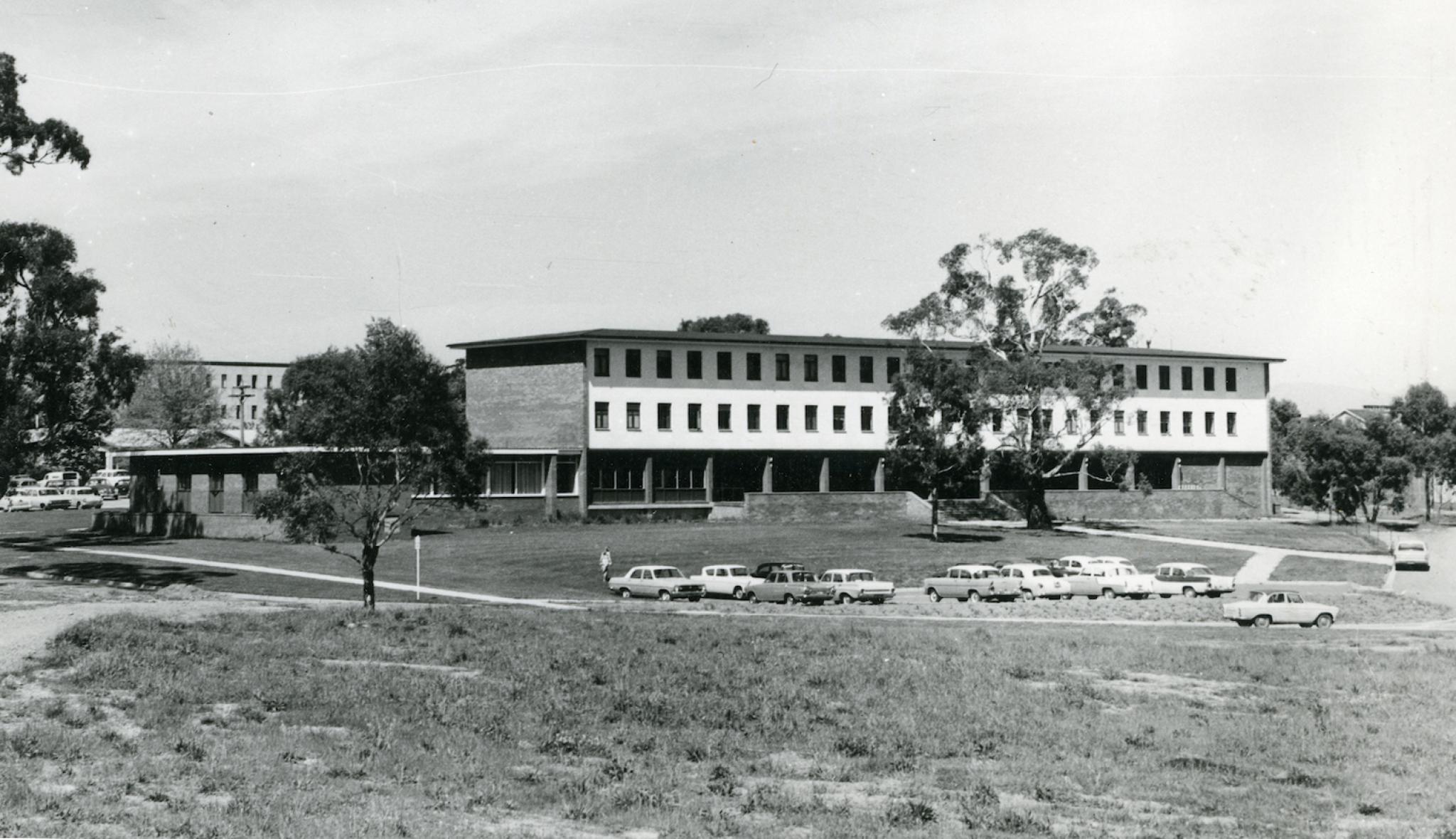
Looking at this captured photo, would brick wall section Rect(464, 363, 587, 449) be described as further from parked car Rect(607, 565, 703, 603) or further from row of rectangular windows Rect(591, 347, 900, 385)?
parked car Rect(607, 565, 703, 603)

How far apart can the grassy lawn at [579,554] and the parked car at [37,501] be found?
26541 mm

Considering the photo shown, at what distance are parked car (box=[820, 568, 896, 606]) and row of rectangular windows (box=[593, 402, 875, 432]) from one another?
30.4 meters

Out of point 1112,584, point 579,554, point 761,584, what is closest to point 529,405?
point 579,554

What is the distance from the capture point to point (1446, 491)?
11625 cm

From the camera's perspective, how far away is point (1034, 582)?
43.2 metres

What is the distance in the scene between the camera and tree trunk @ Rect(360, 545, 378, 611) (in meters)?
33.3

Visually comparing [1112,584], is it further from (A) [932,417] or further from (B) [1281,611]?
(A) [932,417]

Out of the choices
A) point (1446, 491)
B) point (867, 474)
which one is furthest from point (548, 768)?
point (1446, 491)

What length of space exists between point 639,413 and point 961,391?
20.3m

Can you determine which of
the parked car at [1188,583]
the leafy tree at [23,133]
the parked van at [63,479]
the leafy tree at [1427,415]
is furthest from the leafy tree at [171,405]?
the leafy tree at [1427,415]

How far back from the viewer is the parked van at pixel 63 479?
9562 centimetres

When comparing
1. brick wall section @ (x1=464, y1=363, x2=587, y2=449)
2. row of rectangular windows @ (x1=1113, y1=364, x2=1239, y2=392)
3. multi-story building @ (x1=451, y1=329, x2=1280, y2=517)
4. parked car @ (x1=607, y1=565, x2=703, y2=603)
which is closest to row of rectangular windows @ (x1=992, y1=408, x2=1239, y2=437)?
multi-story building @ (x1=451, y1=329, x2=1280, y2=517)

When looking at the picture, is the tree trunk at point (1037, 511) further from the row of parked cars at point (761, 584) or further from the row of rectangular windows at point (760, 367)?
the row of parked cars at point (761, 584)

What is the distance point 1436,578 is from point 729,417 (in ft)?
120
